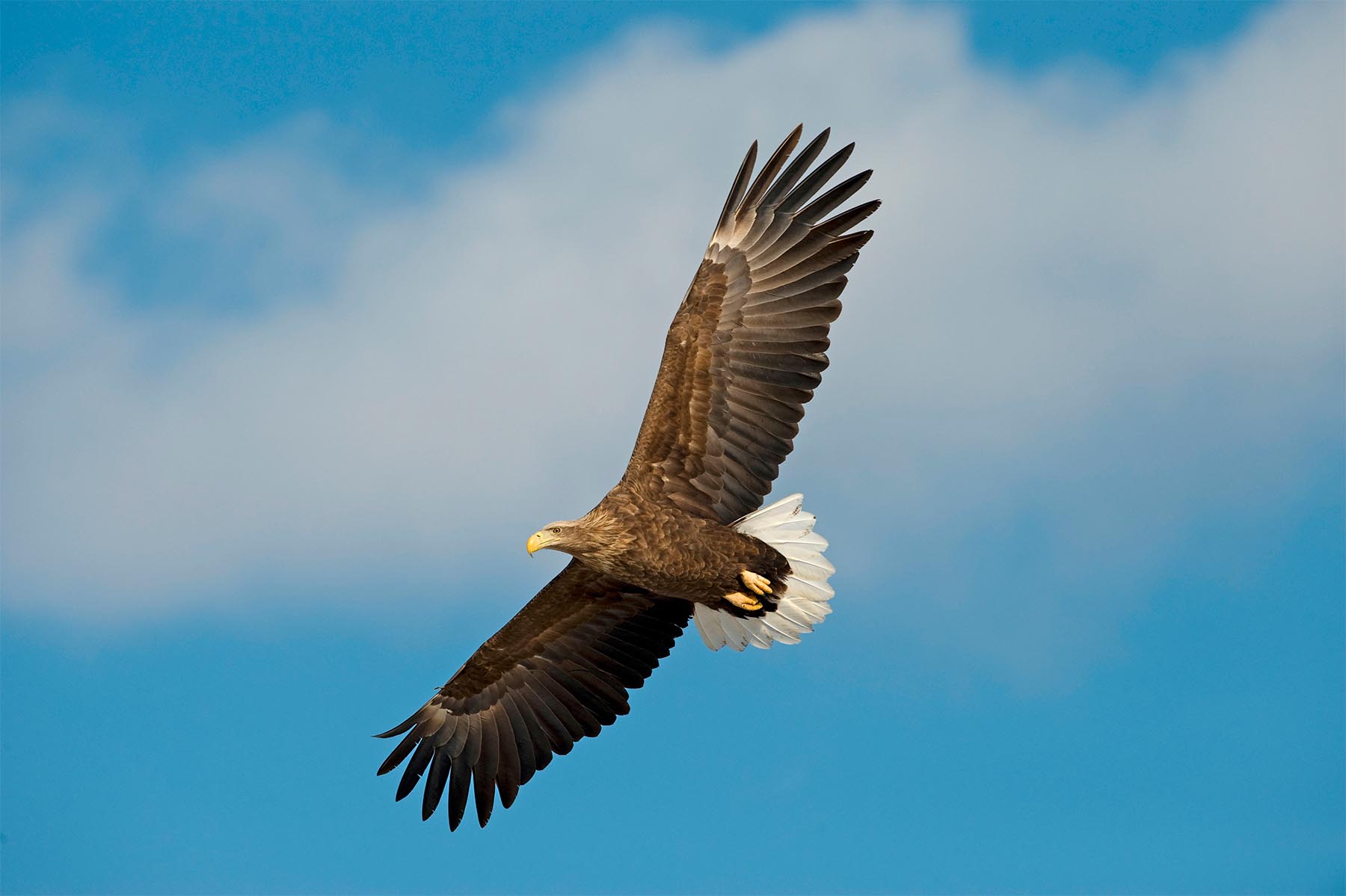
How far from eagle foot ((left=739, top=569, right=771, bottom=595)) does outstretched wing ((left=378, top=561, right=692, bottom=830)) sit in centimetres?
99

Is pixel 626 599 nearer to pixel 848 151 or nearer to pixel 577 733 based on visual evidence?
pixel 577 733

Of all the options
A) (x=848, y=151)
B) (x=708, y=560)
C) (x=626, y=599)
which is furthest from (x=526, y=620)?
(x=848, y=151)

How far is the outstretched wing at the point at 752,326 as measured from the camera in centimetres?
1125

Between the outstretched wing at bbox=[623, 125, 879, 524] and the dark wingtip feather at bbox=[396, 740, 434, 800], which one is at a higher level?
the outstretched wing at bbox=[623, 125, 879, 524]

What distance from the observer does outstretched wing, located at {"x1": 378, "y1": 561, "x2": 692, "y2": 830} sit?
12.4 meters

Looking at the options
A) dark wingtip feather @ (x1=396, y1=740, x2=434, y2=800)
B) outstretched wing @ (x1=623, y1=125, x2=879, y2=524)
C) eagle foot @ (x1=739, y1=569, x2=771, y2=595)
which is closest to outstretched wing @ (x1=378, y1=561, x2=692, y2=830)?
dark wingtip feather @ (x1=396, y1=740, x2=434, y2=800)

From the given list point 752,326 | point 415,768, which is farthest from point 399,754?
point 752,326

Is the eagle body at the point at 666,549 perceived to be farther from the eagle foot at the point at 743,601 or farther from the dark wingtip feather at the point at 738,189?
the dark wingtip feather at the point at 738,189

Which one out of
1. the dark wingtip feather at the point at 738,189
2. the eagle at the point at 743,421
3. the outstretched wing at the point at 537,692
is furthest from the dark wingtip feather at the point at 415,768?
the dark wingtip feather at the point at 738,189

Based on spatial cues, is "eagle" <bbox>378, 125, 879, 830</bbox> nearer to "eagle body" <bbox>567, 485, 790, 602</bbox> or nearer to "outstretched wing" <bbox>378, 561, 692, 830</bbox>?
"eagle body" <bbox>567, 485, 790, 602</bbox>

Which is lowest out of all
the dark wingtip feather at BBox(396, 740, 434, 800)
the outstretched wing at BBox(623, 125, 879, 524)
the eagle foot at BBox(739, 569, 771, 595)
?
the dark wingtip feather at BBox(396, 740, 434, 800)

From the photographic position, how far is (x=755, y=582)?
37.6ft

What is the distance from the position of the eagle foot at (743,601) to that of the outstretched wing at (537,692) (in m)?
0.85

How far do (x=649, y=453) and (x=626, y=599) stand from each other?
152 cm
